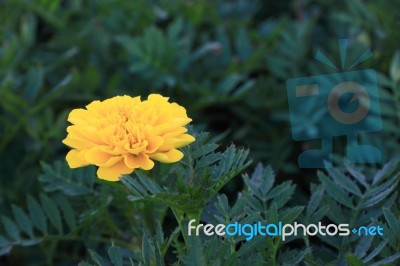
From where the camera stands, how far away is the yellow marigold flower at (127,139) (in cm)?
70

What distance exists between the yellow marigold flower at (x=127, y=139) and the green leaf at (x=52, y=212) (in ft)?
1.08

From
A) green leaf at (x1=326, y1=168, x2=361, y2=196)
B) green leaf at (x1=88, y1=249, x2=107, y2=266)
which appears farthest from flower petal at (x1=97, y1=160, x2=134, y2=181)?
green leaf at (x1=326, y1=168, x2=361, y2=196)

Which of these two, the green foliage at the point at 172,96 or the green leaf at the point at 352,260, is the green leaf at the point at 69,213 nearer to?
the green foliage at the point at 172,96

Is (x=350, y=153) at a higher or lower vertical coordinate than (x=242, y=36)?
lower

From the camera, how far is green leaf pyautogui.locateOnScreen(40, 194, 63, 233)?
104cm

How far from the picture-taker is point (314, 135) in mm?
1338

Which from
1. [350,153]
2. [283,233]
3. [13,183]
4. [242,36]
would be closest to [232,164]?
[283,233]

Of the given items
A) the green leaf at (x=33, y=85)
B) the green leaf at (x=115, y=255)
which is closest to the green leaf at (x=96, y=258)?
the green leaf at (x=115, y=255)

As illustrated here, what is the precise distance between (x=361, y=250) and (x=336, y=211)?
12 centimetres

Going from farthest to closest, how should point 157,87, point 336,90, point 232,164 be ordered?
1. point 157,87
2. point 336,90
3. point 232,164

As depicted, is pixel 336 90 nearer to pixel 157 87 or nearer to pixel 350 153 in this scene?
pixel 350 153

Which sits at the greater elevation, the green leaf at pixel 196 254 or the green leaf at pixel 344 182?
the green leaf at pixel 196 254

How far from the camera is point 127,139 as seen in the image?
0.71 meters

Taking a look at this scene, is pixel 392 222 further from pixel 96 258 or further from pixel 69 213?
pixel 69 213
